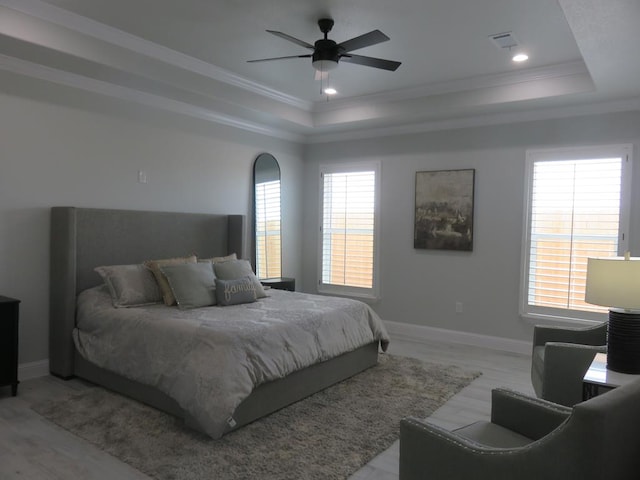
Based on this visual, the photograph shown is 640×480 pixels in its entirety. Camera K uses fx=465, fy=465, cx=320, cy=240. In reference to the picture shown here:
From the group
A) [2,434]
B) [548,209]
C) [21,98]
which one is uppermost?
[21,98]

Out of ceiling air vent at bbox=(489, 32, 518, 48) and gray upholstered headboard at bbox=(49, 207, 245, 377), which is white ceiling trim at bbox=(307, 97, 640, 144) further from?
gray upholstered headboard at bbox=(49, 207, 245, 377)

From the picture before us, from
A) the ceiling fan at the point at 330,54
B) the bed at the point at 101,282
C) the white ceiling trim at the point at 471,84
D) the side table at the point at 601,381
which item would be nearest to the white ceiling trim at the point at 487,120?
the white ceiling trim at the point at 471,84

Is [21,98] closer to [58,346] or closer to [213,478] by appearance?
[58,346]

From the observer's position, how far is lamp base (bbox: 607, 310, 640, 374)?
231cm

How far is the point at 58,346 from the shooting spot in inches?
154

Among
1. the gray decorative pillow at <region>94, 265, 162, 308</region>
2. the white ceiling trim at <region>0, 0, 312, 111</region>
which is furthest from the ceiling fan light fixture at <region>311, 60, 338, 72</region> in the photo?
the gray decorative pillow at <region>94, 265, 162, 308</region>

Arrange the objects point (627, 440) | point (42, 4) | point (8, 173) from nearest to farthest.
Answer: point (627, 440)
point (42, 4)
point (8, 173)

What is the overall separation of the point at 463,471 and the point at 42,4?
383cm

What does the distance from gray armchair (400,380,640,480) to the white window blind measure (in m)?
4.29

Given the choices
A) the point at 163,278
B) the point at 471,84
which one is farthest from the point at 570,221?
the point at 163,278

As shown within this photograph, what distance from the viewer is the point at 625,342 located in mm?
2328

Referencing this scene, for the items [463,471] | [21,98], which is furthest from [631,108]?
[21,98]

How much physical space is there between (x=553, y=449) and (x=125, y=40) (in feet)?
13.0

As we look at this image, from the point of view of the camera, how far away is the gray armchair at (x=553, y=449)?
1406mm
